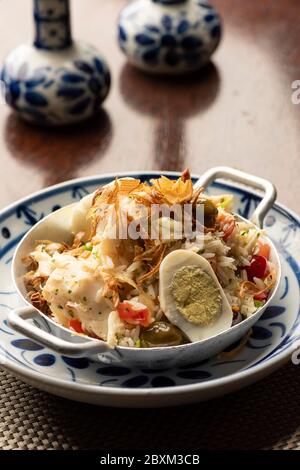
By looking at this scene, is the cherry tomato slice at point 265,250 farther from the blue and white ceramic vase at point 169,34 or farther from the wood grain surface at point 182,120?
the blue and white ceramic vase at point 169,34

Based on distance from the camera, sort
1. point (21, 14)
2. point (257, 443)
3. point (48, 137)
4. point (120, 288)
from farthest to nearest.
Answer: point (21, 14) < point (48, 137) < point (120, 288) < point (257, 443)

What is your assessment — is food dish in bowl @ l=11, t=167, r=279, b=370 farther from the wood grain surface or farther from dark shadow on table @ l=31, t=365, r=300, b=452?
the wood grain surface

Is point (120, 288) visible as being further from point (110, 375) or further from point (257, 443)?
point (257, 443)

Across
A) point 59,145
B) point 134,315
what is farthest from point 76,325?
point 59,145

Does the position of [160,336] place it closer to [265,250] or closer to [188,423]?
[188,423]

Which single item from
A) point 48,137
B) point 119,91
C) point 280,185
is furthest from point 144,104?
point 280,185

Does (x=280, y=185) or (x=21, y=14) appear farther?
(x=21, y=14)
